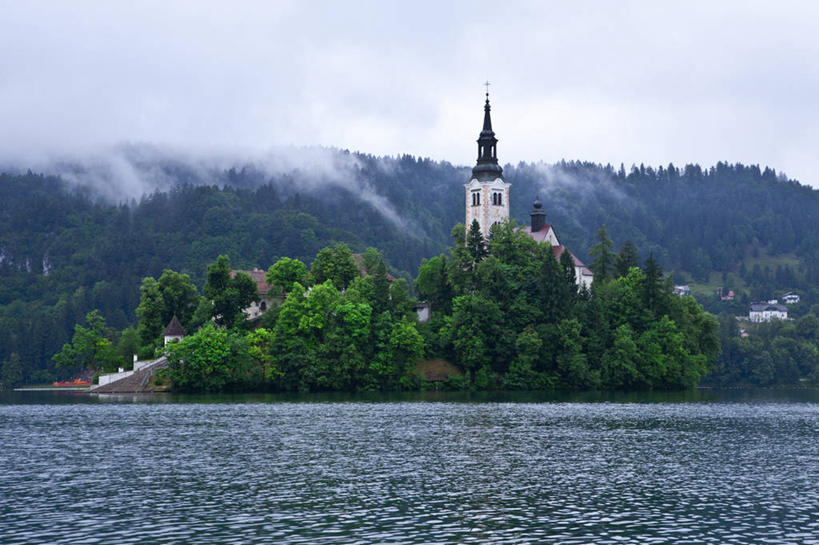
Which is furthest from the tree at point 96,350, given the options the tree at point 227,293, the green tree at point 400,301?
the green tree at point 400,301

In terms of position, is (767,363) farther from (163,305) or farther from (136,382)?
(136,382)

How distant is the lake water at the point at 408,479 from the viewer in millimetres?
29781

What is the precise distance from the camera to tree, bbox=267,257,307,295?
449 feet

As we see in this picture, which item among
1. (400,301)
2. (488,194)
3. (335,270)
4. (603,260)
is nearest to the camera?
(400,301)

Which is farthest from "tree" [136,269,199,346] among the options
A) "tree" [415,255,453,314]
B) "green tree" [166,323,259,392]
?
"tree" [415,255,453,314]

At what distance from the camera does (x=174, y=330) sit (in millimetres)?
120250

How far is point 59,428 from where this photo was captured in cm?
6381

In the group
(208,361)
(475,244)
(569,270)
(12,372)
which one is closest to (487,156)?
(475,244)

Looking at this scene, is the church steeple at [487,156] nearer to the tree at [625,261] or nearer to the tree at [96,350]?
the tree at [625,261]

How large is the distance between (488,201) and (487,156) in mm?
7726

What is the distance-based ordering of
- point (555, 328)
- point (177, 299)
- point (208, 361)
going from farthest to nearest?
point (177, 299) < point (555, 328) < point (208, 361)

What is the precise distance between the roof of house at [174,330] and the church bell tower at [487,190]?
4828 cm

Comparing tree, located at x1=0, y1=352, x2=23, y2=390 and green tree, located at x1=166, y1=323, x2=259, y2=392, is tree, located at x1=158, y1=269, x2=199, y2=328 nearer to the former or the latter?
green tree, located at x1=166, y1=323, x2=259, y2=392

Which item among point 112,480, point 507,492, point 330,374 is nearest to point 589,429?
point 507,492
